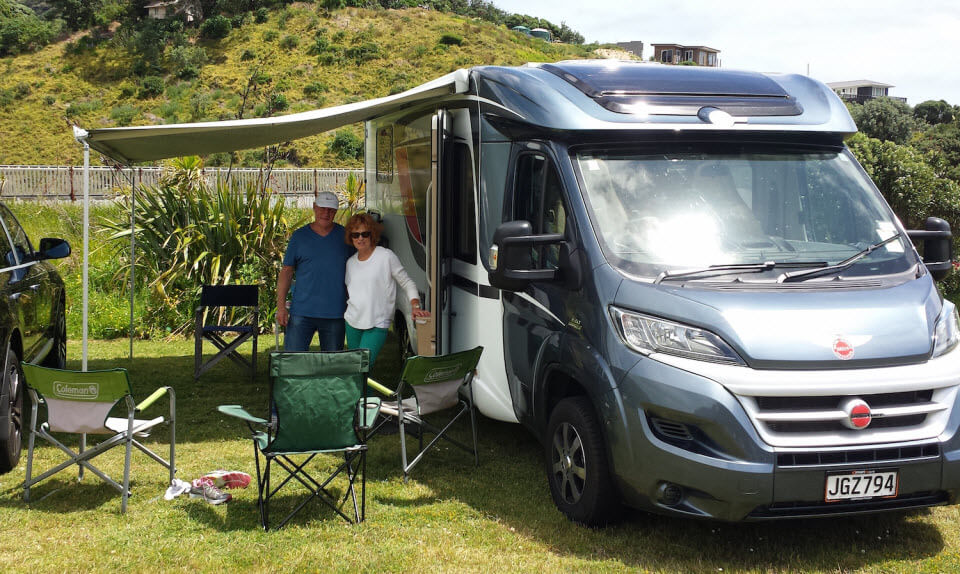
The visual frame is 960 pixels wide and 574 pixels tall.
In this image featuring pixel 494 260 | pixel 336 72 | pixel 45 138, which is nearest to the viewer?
pixel 494 260

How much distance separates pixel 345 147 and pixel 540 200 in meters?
50.6

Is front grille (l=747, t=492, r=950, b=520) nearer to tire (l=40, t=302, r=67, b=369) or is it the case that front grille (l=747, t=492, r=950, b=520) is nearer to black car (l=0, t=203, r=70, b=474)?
black car (l=0, t=203, r=70, b=474)

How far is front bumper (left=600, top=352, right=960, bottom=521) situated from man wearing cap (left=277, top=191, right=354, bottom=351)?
3.20m

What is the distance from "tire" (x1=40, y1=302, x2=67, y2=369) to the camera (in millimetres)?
7398

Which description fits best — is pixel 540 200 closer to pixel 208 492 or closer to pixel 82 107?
pixel 208 492

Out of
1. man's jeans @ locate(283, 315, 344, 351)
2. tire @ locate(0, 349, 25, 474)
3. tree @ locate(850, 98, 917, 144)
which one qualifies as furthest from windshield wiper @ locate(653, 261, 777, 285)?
tree @ locate(850, 98, 917, 144)

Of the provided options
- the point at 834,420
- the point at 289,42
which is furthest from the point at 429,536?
the point at 289,42

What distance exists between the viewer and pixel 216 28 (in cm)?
7656

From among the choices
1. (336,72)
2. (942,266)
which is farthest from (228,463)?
(336,72)

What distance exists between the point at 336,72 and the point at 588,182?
224ft

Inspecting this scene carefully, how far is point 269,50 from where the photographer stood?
7356 cm

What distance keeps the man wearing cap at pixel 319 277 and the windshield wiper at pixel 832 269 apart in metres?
3.59

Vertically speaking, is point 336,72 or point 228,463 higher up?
point 336,72

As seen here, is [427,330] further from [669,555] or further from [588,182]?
[669,555]
